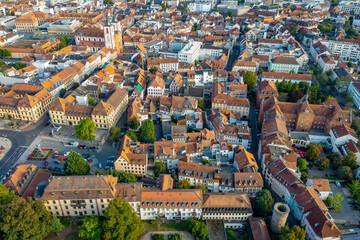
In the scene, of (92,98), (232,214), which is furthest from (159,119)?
(232,214)

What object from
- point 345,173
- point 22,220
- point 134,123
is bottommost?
point 345,173

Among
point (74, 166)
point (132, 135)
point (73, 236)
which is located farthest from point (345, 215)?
point (74, 166)

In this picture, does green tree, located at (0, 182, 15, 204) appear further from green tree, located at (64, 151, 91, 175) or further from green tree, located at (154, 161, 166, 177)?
green tree, located at (154, 161, 166, 177)

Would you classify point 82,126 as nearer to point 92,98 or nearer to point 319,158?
point 92,98

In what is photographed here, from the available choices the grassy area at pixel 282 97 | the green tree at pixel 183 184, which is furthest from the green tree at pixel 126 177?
the grassy area at pixel 282 97

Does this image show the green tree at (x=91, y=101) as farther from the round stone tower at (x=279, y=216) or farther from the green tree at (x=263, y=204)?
the round stone tower at (x=279, y=216)

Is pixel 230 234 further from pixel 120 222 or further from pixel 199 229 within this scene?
pixel 120 222
